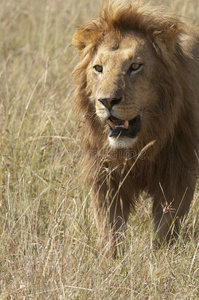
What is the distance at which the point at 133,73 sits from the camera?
4082 mm

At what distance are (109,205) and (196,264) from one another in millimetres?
827

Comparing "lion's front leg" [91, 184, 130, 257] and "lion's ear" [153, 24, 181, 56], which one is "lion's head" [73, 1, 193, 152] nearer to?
"lion's ear" [153, 24, 181, 56]

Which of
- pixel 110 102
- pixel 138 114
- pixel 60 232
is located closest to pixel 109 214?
pixel 60 232

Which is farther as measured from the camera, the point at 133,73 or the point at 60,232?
the point at 133,73

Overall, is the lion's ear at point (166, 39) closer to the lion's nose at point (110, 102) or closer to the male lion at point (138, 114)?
A: the male lion at point (138, 114)

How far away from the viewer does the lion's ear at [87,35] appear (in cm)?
434

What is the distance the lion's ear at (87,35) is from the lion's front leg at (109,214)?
96 cm

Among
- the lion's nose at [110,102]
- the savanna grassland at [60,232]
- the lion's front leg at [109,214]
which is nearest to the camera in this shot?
the savanna grassland at [60,232]

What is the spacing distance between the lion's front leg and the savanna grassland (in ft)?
0.32

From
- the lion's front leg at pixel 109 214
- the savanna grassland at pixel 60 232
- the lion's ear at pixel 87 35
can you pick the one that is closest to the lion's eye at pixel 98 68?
the lion's ear at pixel 87 35

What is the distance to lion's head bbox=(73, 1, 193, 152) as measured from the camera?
4.02m

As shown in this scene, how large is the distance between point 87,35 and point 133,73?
51 centimetres

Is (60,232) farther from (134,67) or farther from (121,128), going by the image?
(134,67)

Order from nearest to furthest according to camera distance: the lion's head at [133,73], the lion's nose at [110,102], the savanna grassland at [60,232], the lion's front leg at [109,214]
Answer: the savanna grassland at [60,232]
the lion's nose at [110,102]
the lion's head at [133,73]
the lion's front leg at [109,214]
